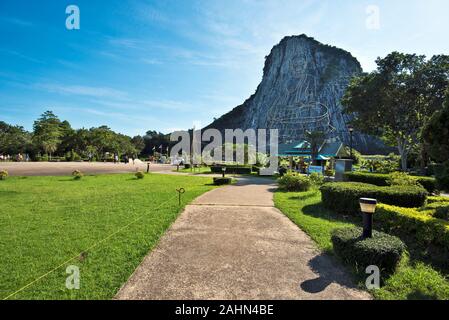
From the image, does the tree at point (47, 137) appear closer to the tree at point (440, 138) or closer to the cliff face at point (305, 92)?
the tree at point (440, 138)

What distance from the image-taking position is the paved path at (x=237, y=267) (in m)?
3.53

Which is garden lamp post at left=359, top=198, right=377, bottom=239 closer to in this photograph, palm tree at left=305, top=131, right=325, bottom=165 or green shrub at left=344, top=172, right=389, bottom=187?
green shrub at left=344, top=172, right=389, bottom=187

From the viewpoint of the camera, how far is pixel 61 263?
4.42m

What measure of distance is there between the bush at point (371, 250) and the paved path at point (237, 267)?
319 mm

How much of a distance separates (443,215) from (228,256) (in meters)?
5.93

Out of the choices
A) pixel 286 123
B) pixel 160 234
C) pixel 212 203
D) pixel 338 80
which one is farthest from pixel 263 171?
pixel 338 80

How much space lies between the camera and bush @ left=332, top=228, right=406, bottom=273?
3979 millimetres

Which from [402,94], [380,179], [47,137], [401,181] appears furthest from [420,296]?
[47,137]

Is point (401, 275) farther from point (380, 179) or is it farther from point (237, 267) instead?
point (380, 179)

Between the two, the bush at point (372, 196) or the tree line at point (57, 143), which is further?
the tree line at point (57, 143)

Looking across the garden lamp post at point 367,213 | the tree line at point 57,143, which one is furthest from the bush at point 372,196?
the tree line at point 57,143

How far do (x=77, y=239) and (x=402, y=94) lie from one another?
2927 cm

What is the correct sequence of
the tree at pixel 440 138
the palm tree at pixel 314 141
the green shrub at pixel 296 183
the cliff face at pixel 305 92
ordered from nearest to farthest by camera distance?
1. the tree at pixel 440 138
2. the green shrub at pixel 296 183
3. the palm tree at pixel 314 141
4. the cliff face at pixel 305 92
